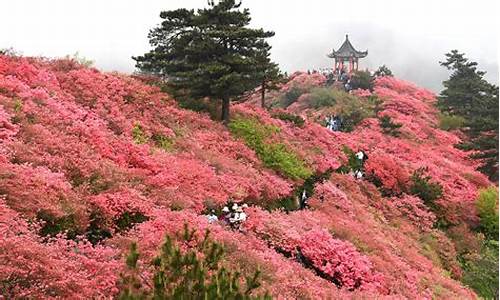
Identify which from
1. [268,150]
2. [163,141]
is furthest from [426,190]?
[163,141]

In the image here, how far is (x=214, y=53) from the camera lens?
86.5 feet

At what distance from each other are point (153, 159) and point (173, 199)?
9.92 ft

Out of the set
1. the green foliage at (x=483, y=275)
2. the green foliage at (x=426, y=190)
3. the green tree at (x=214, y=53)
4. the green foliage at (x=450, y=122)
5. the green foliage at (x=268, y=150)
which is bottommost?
the green foliage at (x=483, y=275)

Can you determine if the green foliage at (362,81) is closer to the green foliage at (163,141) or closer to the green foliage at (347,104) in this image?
the green foliage at (347,104)

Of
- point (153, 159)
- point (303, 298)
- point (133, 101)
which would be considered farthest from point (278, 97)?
point (303, 298)

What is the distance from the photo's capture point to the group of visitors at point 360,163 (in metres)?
28.7

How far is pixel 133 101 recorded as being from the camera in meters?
23.9

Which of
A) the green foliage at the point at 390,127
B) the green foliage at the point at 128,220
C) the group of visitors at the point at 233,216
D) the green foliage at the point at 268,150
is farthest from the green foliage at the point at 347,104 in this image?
the green foliage at the point at 128,220

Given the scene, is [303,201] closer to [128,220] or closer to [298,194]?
[298,194]

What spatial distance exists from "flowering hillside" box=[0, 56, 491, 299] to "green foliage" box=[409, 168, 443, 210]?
28 cm

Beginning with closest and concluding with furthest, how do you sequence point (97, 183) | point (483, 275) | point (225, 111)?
point (97, 183)
point (483, 275)
point (225, 111)

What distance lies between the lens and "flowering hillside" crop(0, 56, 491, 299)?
34.9ft

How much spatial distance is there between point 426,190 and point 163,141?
15.9 metres

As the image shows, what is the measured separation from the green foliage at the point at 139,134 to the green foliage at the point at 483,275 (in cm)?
1500
